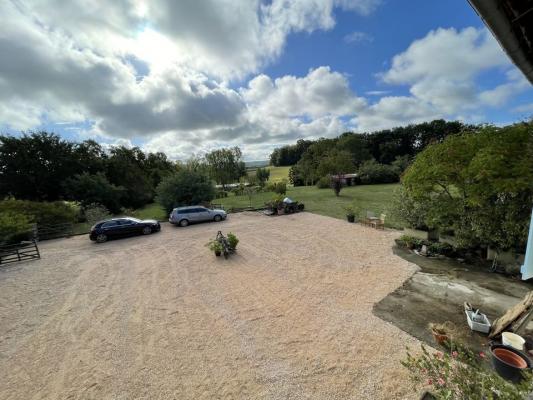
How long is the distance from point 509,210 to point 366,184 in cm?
3586

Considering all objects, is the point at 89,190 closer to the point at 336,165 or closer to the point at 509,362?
the point at 336,165

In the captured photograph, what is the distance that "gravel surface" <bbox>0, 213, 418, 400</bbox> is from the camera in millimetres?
4094

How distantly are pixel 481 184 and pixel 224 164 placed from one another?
139 ft

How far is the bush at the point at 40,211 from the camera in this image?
1602 centimetres

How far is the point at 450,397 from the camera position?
2.49 m

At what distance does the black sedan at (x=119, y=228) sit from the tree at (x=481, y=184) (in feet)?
50.1

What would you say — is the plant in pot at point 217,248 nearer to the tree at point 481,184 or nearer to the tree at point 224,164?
the tree at point 481,184

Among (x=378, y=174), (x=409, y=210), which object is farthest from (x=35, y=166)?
(x=378, y=174)

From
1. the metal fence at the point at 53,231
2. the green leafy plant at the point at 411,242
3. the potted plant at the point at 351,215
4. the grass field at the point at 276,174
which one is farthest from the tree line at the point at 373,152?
the metal fence at the point at 53,231

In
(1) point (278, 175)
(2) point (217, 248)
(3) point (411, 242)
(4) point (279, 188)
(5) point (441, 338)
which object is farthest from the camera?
(1) point (278, 175)

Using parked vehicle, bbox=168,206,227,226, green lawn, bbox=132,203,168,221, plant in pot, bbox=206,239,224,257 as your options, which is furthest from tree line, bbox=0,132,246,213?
plant in pot, bbox=206,239,224,257

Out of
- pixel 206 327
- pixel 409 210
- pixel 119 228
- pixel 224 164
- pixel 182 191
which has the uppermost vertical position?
pixel 224 164

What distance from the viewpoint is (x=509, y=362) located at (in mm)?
3900

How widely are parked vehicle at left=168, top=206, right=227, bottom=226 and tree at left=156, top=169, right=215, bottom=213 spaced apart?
3.30m
